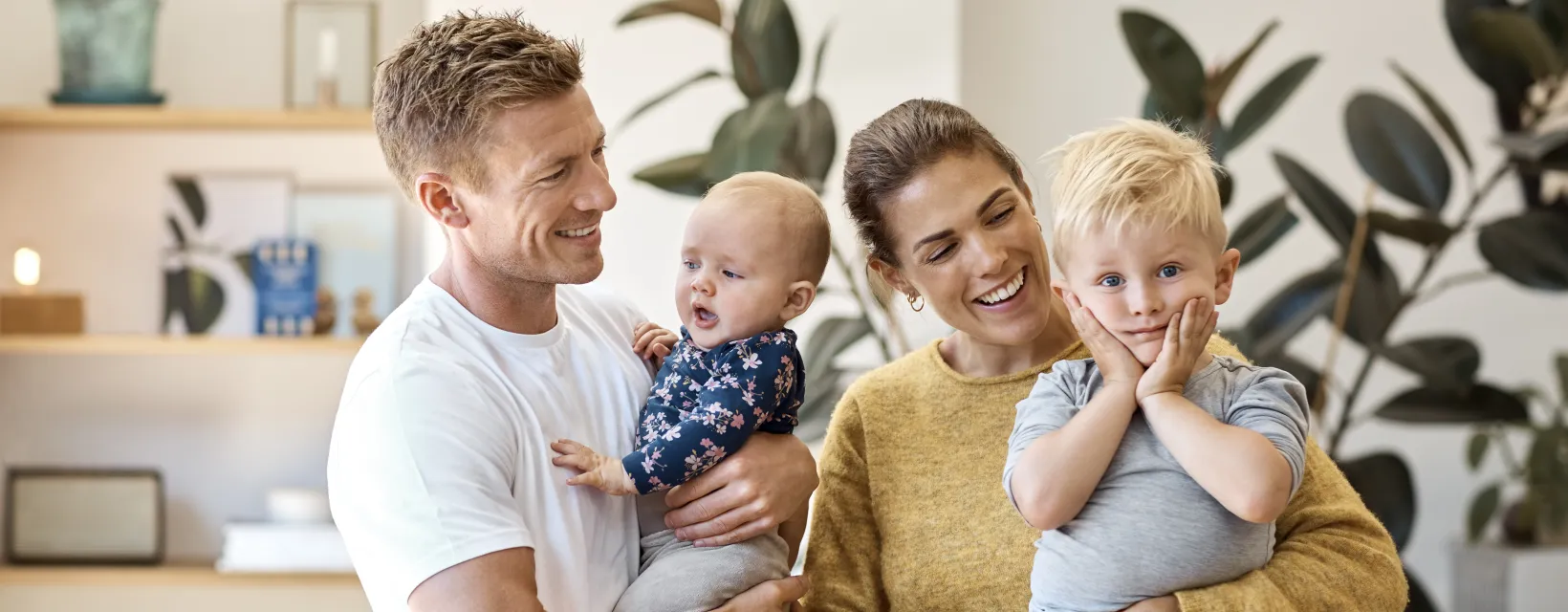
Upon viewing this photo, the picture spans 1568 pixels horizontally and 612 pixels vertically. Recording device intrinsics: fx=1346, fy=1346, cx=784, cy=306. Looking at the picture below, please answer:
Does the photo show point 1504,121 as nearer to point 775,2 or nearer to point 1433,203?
point 1433,203

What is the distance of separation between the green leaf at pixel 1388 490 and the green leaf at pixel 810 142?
126cm

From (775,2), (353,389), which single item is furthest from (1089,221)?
(775,2)

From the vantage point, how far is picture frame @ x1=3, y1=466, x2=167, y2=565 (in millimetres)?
3363

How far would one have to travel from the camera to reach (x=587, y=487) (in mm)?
1563

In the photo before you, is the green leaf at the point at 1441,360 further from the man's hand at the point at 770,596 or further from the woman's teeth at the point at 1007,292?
the man's hand at the point at 770,596

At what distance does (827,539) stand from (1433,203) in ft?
5.28

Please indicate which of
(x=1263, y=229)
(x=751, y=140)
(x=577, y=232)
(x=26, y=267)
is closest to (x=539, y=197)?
(x=577, y=232)

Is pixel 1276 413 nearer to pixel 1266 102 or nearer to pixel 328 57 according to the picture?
pixel 1266 102

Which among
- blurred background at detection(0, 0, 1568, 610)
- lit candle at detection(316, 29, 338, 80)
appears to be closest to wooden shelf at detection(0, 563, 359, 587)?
blurred background at detection(0, 0, 1568, 610)

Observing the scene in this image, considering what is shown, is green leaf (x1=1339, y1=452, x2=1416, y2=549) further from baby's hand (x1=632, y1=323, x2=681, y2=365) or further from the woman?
baby's hand (x1=632, y1=323, x2=681, y2=365)

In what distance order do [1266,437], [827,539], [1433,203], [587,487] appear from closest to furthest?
[1266,437] < [587,487] < [827,539] < [1433,203]

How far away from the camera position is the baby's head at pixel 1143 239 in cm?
137

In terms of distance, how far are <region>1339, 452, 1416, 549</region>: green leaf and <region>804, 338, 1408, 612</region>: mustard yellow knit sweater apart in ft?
3.93

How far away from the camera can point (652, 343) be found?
1782mm
